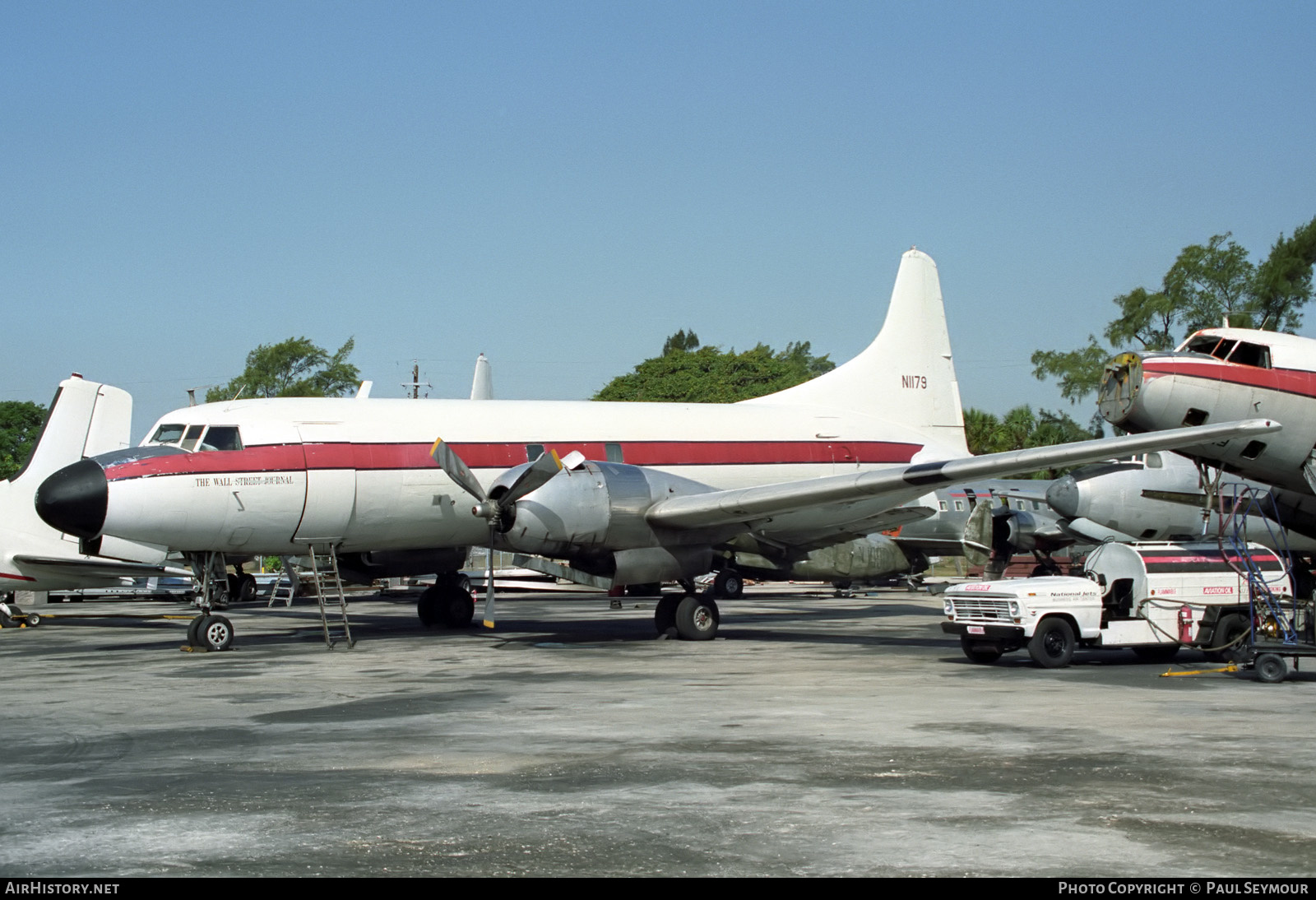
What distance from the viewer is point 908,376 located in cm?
2603

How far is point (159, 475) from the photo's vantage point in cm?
1833

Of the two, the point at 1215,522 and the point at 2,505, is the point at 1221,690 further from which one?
the point at 2,505

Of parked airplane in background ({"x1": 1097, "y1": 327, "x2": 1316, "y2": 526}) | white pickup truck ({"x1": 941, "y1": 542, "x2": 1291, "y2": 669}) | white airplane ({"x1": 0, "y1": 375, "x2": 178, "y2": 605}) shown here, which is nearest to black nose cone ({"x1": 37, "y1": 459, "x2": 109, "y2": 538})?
white airplane ({"x1": 0, "y1": 375, "x2": 178, "y2": 605})

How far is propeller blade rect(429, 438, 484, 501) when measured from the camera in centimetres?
1923

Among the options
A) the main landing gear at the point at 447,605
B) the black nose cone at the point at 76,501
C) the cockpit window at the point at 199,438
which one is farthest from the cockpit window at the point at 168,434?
the main landing gear at the point at 447,605

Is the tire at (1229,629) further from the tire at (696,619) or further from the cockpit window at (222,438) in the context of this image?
the cockpit window at (222,438)

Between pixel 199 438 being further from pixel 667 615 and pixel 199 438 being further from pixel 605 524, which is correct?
pixel 667 615

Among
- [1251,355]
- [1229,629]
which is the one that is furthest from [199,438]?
[1251,355]

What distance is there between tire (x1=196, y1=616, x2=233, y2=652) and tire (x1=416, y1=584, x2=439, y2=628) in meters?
5.41

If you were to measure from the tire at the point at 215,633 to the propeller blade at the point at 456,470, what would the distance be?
4.19m

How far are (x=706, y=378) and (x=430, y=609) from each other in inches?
2194

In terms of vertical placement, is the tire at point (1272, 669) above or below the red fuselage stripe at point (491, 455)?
below

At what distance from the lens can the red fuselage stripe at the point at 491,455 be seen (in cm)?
1878

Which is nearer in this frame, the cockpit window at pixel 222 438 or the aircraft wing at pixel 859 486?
the aircraft wing at pixel 859 486
